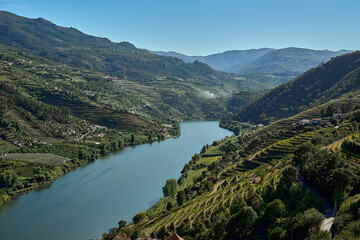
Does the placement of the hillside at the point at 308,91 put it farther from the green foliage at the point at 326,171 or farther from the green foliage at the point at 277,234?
the green foliage at the point at 277,234

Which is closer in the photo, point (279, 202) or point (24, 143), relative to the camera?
point (279, 202)

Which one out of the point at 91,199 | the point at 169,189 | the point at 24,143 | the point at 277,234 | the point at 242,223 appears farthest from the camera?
the point at 24,143

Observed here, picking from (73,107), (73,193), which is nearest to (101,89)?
(73,107)

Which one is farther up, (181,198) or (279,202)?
(279,202)

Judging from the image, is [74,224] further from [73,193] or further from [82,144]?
[82,144]

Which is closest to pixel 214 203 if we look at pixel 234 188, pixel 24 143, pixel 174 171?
pixel 234 188

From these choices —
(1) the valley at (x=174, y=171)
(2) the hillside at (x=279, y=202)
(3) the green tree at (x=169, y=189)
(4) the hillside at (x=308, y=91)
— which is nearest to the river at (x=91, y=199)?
(1) the valley at (x=174, y=171)

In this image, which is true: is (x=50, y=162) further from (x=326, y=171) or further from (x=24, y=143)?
(x=326, y=171)
